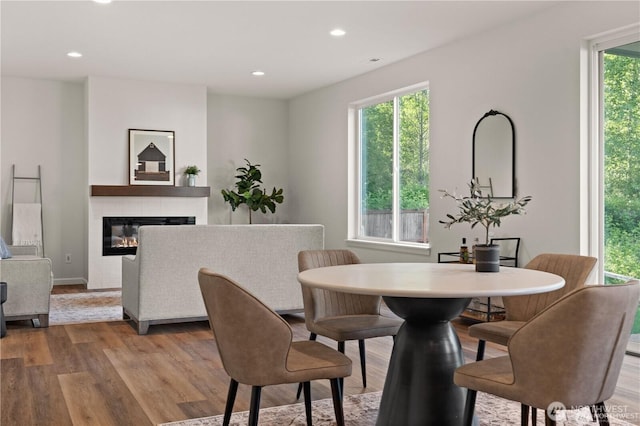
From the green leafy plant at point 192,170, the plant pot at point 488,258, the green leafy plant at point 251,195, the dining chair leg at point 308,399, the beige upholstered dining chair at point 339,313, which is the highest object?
the green leafy plant at point 192,170

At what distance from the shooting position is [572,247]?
4.69 metres

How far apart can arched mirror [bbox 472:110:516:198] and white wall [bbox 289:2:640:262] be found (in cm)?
8

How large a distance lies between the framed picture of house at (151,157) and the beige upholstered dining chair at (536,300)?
227 inches

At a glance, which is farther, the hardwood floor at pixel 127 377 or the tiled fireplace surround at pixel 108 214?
the tiled fireplace surround at pixel 108 214

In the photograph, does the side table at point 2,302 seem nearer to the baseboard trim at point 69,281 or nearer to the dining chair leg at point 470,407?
the baseboard trim at point 69,281

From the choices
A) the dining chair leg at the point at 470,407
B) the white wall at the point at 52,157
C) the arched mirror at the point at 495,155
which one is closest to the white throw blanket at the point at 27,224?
the white wall at the point at 52,157

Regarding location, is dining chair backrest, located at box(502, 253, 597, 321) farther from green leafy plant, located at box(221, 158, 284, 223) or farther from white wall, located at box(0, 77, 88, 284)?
white wall, located at box(0, 77, 88, 284)

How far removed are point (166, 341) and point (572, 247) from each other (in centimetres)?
310

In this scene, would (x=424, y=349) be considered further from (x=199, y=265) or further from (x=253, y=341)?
(x=199, y=265)

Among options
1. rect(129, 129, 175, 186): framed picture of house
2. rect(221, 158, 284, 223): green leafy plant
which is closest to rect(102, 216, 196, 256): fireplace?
rect(129, 129, 175, 186): framed picture of house

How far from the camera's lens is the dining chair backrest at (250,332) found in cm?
225

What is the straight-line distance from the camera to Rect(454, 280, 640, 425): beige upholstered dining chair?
6.30 ft

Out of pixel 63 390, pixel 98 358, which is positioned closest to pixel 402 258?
pixel 98 358

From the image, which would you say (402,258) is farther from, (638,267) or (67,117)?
(67,117)
